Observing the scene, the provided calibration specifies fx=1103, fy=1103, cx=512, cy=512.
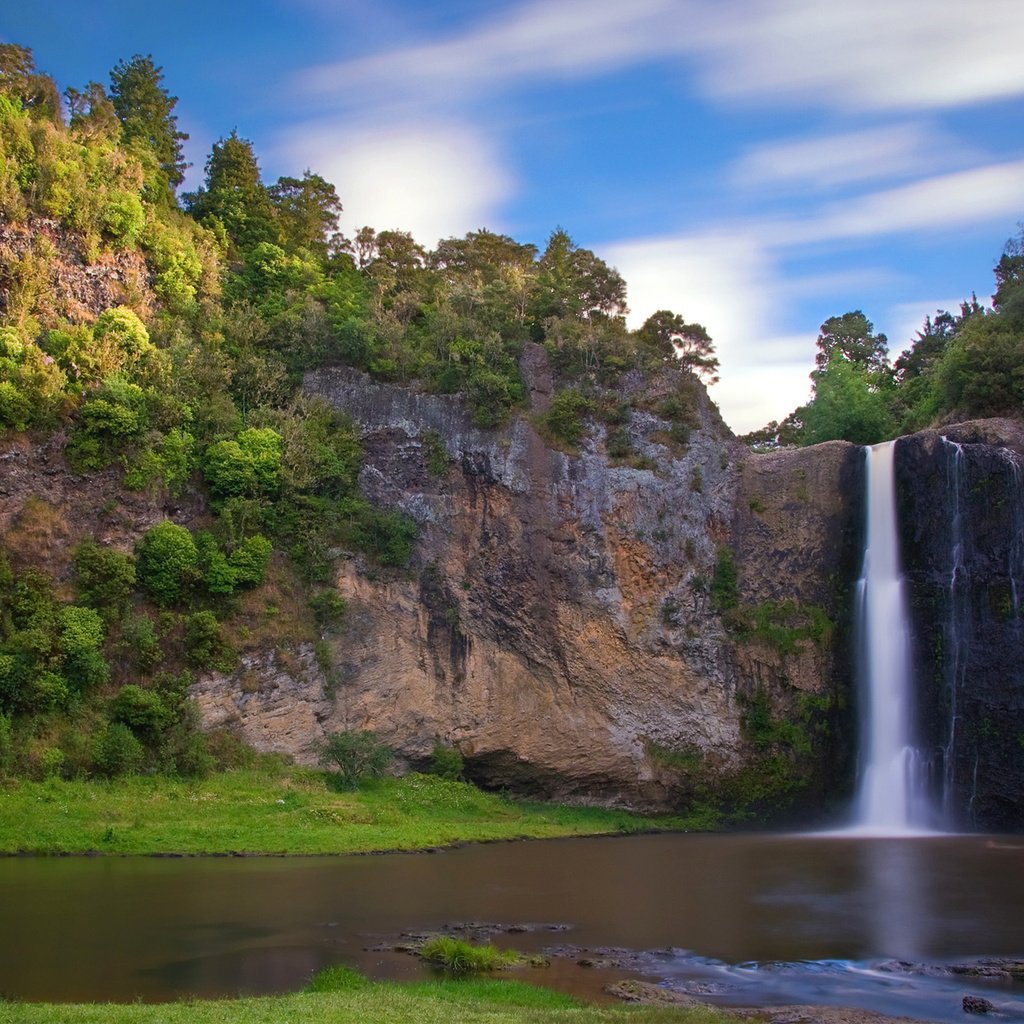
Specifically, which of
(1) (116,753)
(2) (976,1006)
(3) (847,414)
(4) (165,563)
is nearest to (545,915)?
(2) (976,1006)

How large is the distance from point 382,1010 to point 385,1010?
33 millimetres

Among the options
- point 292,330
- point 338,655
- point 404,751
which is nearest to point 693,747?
point 404,751

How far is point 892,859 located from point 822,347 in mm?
55714

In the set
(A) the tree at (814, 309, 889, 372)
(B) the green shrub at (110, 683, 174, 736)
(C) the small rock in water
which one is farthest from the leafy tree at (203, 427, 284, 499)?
(A) the tree at (814, 309, 889, 372)

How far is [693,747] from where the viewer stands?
3997 centimetres

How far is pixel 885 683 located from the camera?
3906 cm

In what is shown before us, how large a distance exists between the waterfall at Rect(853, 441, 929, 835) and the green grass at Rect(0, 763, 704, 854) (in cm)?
681

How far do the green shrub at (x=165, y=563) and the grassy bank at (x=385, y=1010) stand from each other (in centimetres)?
2485

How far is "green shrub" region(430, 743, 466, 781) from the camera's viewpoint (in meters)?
38.1

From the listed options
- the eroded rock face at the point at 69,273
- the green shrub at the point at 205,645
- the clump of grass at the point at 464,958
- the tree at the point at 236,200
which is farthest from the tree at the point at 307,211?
the clump of grass at the point at 464,958

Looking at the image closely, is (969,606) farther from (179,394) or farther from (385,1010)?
(385,1010)

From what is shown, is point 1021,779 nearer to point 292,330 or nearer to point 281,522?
point 281,522

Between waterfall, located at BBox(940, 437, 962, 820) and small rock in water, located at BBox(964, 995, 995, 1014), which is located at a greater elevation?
waterfall, located at BBox(940, 437, 962, 820)

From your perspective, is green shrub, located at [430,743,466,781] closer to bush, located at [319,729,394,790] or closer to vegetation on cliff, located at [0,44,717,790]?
bush, located at [319,729,394,790]
